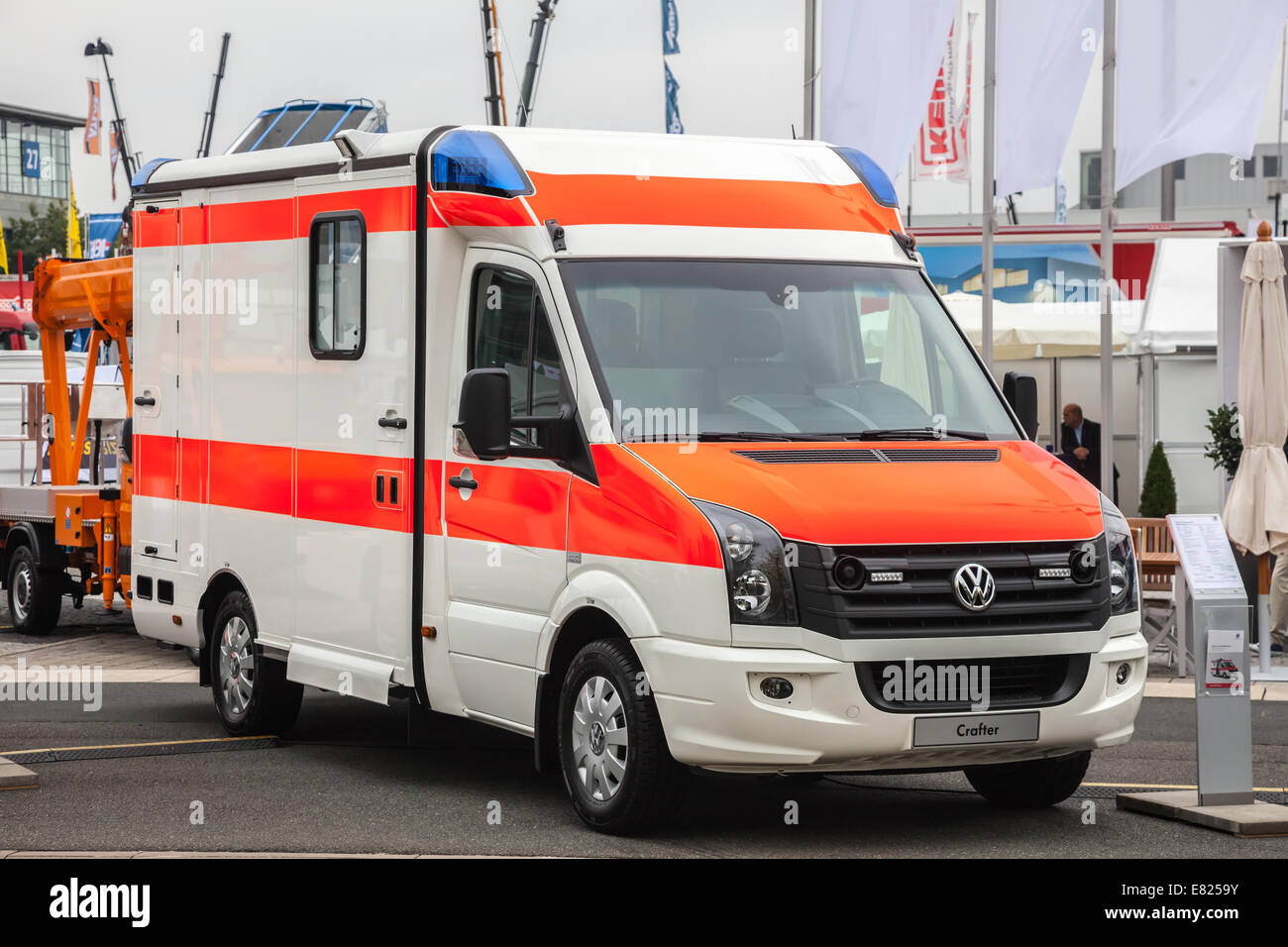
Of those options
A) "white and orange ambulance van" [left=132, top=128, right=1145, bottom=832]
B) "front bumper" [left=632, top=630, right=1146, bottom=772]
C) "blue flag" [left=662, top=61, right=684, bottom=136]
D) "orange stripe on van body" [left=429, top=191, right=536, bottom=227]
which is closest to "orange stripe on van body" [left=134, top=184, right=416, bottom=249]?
"white and orange ambulance van" [left=132, top=128, right=1145, bottom=832]

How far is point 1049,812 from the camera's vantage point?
8.79 metres

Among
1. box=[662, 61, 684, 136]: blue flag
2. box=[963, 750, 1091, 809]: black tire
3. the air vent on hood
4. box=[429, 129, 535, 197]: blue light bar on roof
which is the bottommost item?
box=[963, 750, 1091, 809]: black tire

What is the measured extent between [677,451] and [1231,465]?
8.33 metres

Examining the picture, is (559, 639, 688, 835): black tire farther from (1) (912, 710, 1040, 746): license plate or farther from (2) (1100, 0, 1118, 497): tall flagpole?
(2) (1100, 0, 1118, 497): tall flagpole

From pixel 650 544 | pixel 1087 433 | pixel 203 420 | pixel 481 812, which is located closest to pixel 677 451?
pixel 650 544

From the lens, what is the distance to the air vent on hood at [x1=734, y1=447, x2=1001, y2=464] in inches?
311

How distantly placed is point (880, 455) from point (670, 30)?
21.0 m

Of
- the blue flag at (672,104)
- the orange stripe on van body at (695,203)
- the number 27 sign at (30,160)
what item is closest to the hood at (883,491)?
the orange stripe on van body at (695,203)

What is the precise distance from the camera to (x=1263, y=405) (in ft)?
45.5

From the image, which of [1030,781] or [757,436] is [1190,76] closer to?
[1030,781]

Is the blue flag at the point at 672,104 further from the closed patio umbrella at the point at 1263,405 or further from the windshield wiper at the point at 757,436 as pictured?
the windshield wiper at the point at 757,436

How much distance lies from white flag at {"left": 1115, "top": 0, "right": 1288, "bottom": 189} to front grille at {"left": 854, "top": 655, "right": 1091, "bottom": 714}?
935cm

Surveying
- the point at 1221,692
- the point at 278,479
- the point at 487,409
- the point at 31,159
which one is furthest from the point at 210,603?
the point at 31,159

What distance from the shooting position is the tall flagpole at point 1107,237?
16.7 meters
